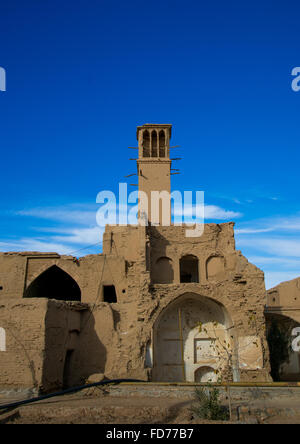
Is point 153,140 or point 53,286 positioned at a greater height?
point 153,140

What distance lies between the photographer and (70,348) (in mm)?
18062

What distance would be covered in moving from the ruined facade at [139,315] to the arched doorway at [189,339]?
5 centimetres

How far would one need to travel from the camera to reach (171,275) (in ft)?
77.7

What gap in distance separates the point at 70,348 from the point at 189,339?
6.47 metres

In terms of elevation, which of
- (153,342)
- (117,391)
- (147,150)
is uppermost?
(147,150)

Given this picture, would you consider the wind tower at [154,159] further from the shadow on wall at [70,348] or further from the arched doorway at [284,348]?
the shadow on wall at [70,348]

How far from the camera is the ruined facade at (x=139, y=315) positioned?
52.2 feet

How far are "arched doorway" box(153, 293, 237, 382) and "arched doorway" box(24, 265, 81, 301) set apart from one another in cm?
812

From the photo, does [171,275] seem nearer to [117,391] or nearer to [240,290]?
[240,290]

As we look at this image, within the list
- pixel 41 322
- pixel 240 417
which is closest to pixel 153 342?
pixel 41 322

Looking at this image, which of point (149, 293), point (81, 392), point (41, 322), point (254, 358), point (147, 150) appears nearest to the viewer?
point (81, 392)

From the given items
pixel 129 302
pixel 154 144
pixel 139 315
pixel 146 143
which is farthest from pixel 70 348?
pixel 154 144

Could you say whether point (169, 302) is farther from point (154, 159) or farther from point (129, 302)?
point (154, 159)
